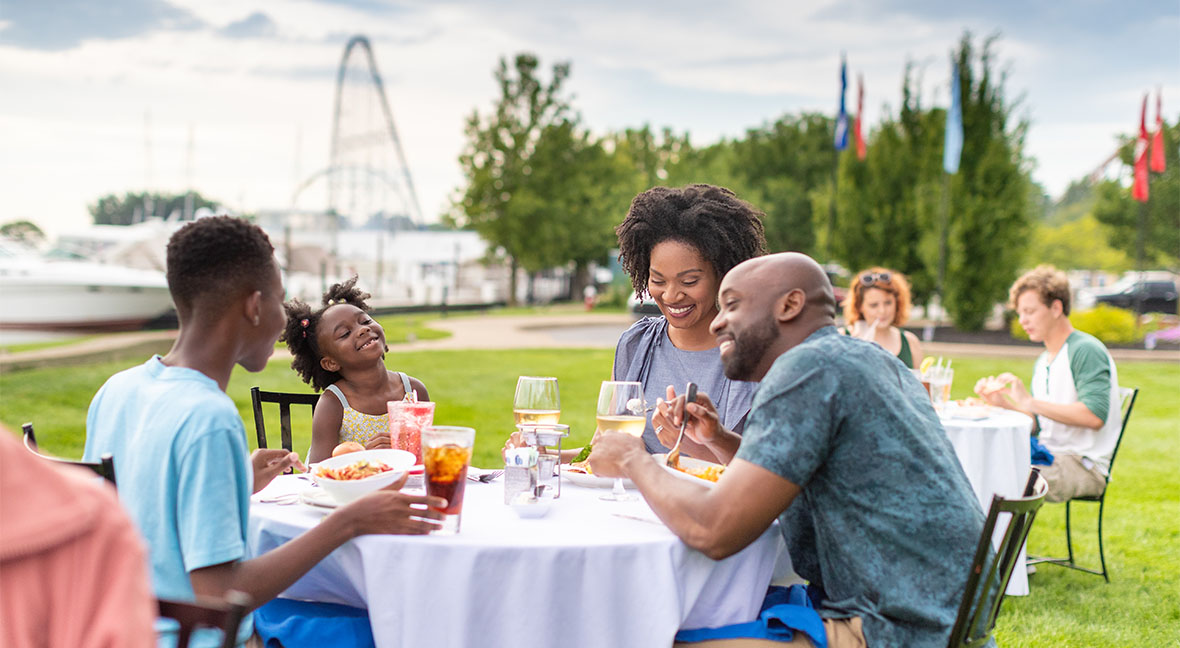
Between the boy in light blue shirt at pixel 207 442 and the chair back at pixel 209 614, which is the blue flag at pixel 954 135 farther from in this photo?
the chair back at pixel 209 614

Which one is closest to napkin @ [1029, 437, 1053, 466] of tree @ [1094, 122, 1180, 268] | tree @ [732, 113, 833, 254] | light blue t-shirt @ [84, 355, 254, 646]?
light blue t-shirt @ [84, 355, 254, 646]

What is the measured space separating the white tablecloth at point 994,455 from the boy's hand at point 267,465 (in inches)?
159

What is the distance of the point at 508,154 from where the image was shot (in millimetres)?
39500

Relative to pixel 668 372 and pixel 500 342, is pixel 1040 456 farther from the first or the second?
pixel 500 342

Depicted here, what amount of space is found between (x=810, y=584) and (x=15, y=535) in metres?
2.22

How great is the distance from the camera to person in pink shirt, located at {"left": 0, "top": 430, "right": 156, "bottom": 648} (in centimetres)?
93

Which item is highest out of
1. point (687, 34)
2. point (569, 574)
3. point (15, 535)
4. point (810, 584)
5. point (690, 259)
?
point (687, 34)

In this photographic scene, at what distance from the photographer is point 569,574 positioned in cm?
222

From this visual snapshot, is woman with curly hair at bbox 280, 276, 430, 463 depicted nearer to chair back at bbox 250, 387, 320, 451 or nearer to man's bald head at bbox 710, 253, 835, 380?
chair back at bbox 250, 387, 320, 451

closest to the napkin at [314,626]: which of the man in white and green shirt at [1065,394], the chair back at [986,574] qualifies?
the chair back at [986,574]

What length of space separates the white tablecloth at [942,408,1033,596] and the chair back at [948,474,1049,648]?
110 inches

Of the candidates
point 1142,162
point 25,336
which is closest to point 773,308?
point 25,336

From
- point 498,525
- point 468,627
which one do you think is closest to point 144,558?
point 468,627

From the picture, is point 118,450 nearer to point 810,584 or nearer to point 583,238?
point 810,584
